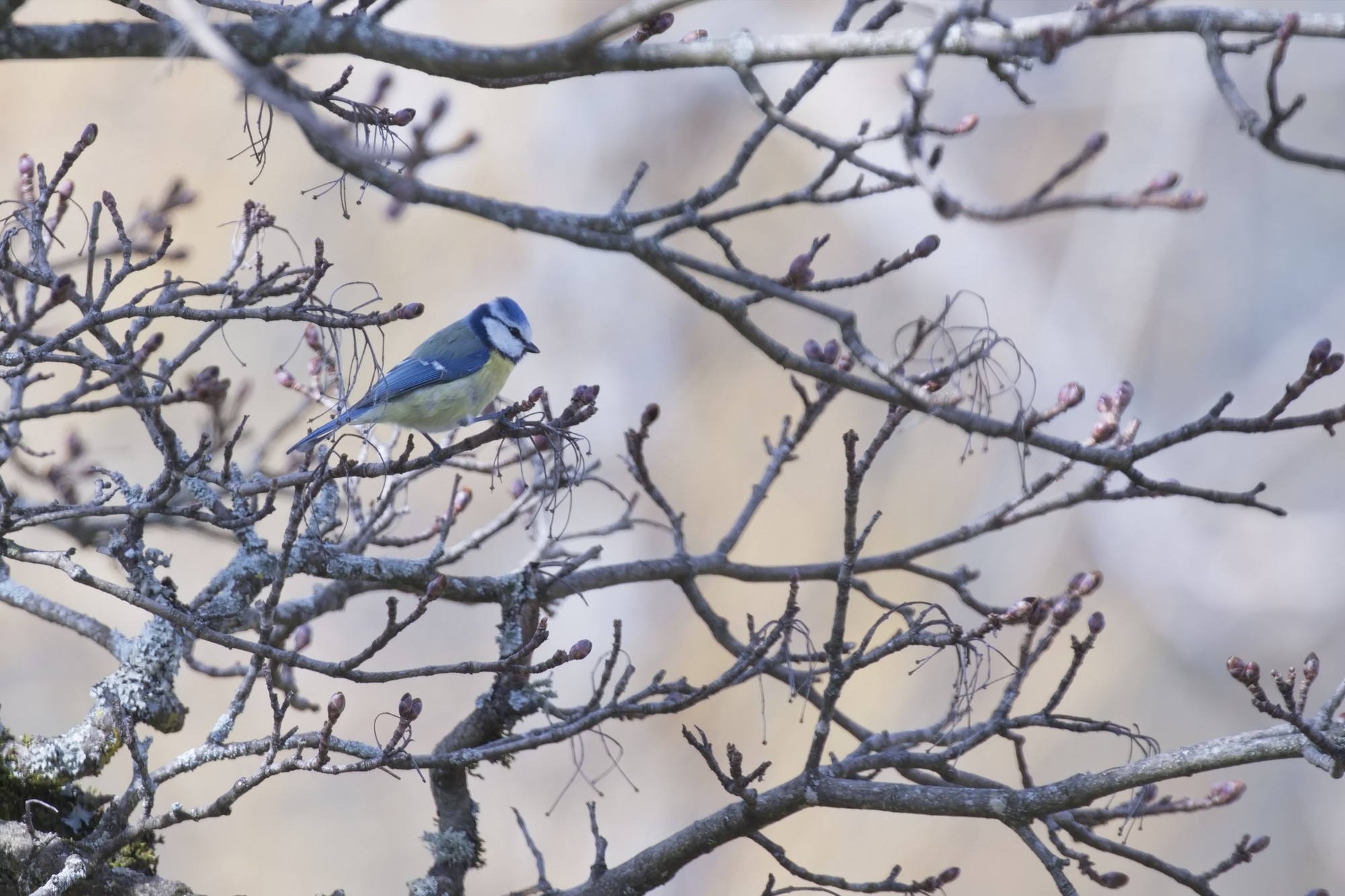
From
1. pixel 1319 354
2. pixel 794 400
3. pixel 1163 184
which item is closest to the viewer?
pixel 1163 184

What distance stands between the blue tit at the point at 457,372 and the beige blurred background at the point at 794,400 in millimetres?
2787

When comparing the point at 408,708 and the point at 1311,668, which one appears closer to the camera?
the point at 408,708

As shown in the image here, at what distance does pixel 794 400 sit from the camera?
7418 mm

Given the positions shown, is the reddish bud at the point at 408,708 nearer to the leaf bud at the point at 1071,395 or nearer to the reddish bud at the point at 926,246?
the reddish bud at the point at 926,246

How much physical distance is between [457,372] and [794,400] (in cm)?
400

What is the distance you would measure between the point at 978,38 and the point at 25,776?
7.40 ft

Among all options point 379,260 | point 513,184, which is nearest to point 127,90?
point 379,260

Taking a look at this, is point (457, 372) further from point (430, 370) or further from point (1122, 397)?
point (1122, 397)

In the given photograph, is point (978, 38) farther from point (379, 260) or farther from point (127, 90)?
point (127, 90)

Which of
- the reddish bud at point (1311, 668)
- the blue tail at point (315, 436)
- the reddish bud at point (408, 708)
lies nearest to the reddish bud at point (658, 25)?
the reddish bud at point (408, 708)

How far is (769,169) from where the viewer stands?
834cm

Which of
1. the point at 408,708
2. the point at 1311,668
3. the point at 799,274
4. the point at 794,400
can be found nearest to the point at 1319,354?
the point at 1311,668

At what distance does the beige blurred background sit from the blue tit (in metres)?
2.79

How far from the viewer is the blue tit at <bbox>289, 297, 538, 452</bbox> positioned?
367 cm
